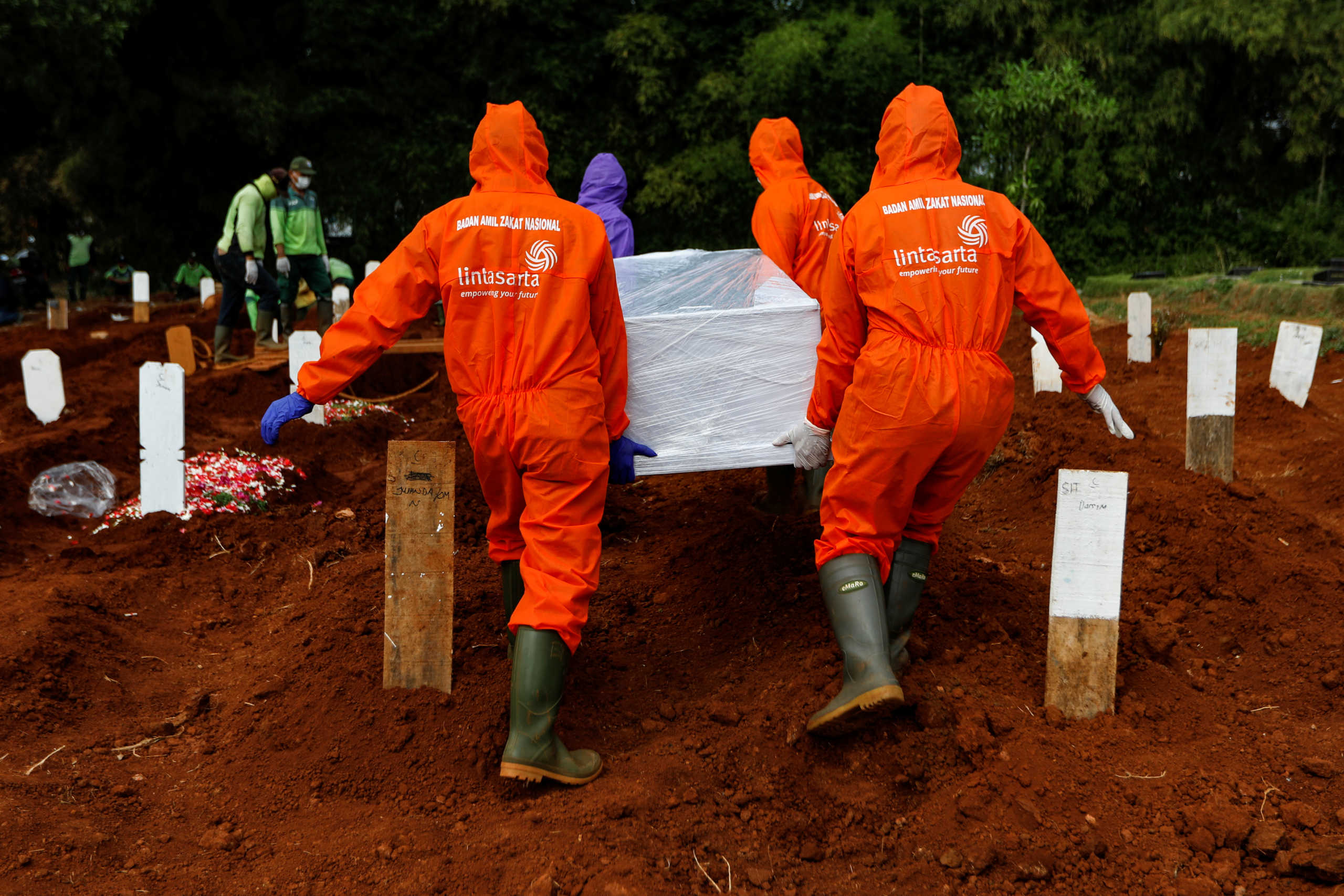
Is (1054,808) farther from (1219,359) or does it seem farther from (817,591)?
(1219,359)

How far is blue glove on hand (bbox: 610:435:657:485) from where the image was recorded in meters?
3.47

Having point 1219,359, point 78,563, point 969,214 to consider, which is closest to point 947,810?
point 969,214

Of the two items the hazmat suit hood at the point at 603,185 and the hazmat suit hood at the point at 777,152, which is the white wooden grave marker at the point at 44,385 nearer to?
the hazmat suit hood at the point at 603,185

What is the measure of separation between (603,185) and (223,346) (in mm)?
5442

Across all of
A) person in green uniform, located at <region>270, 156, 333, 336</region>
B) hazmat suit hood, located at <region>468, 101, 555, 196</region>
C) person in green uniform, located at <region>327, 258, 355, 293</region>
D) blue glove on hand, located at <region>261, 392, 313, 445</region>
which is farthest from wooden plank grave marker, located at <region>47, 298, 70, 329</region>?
hazmat suit hood, located at <region>468, 101, 555, 196</region>

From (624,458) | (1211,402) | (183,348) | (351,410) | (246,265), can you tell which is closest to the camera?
(624,458)

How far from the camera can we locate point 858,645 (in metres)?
3.06

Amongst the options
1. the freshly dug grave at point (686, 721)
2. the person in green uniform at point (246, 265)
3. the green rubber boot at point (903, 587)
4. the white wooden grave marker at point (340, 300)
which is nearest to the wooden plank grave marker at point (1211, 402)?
the freshly dug grave at point (686, 721)

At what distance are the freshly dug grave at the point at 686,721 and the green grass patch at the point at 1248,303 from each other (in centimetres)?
546

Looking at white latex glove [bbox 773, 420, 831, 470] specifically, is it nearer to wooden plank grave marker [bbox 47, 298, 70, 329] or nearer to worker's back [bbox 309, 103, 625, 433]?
worker's back [bbox 309, 103, 625, 433]

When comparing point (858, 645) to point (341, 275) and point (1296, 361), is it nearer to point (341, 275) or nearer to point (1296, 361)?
point (1296, 361)

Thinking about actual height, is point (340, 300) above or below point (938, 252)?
below

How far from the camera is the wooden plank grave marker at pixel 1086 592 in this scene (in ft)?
10.6

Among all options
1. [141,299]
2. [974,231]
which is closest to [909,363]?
[974,231]
